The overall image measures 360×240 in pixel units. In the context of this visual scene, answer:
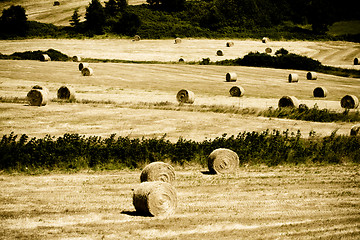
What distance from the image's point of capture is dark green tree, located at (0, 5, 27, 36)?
88250 mm

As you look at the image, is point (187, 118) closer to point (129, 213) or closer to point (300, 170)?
point (300, 170)

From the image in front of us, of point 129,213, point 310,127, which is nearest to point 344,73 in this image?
point 310,127

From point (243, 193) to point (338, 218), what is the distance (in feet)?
12.8

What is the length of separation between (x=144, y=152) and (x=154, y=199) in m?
8.00

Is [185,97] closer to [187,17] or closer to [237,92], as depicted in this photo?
[237,92]

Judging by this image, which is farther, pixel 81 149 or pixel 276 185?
pixel 81 149

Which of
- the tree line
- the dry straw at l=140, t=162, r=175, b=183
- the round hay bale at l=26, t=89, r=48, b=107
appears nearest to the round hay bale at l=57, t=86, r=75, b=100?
the round hay bale at l=26, t=89, r=48, b=107

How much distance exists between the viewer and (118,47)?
3243 inches

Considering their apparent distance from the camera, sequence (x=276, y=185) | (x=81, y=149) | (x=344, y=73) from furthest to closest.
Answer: (x=344, y=73) → (x=81, y=149) → (x=276, y=185)

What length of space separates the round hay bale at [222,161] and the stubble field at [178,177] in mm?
680

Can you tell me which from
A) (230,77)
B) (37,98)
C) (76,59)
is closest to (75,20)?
(76,59)

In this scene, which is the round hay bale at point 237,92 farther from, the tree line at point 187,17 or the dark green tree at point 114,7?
the dark green tree at point 114,7

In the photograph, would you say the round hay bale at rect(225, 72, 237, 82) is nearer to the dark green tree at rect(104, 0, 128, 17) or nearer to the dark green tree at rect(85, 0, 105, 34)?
the dark green tree at rect(85, 0, 105, 34)

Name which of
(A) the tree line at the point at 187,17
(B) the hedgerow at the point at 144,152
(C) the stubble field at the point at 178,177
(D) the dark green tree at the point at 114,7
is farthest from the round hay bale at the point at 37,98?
(D) the dark green tree at the point at 114,7
